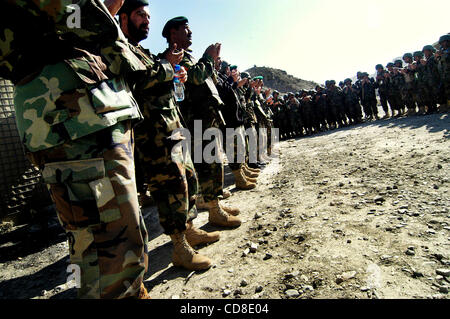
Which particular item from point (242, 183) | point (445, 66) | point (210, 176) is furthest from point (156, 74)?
point (445, 66)

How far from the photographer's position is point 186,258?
215 cm

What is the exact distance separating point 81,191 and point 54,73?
0.53m

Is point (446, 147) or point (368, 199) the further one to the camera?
point (446, 147)

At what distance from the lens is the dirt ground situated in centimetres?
162

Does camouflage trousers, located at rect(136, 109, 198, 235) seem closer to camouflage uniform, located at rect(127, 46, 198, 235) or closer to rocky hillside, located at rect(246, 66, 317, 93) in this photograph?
camouflage uniform, located at rect(127, 46, 198, 235)

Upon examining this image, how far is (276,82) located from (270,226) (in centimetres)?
3869

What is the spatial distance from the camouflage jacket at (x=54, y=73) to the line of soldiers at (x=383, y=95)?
11.1m

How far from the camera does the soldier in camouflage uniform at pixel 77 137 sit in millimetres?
1089

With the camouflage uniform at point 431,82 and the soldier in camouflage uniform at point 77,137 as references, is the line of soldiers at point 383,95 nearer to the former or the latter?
the camouflage uniform at point 431,82

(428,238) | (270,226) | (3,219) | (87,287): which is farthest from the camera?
(3,219)

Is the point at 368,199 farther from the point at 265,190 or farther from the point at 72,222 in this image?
the point at 72,222

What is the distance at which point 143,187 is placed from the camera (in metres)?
4.34

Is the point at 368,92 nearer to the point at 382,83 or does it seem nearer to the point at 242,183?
the point at 382,83
